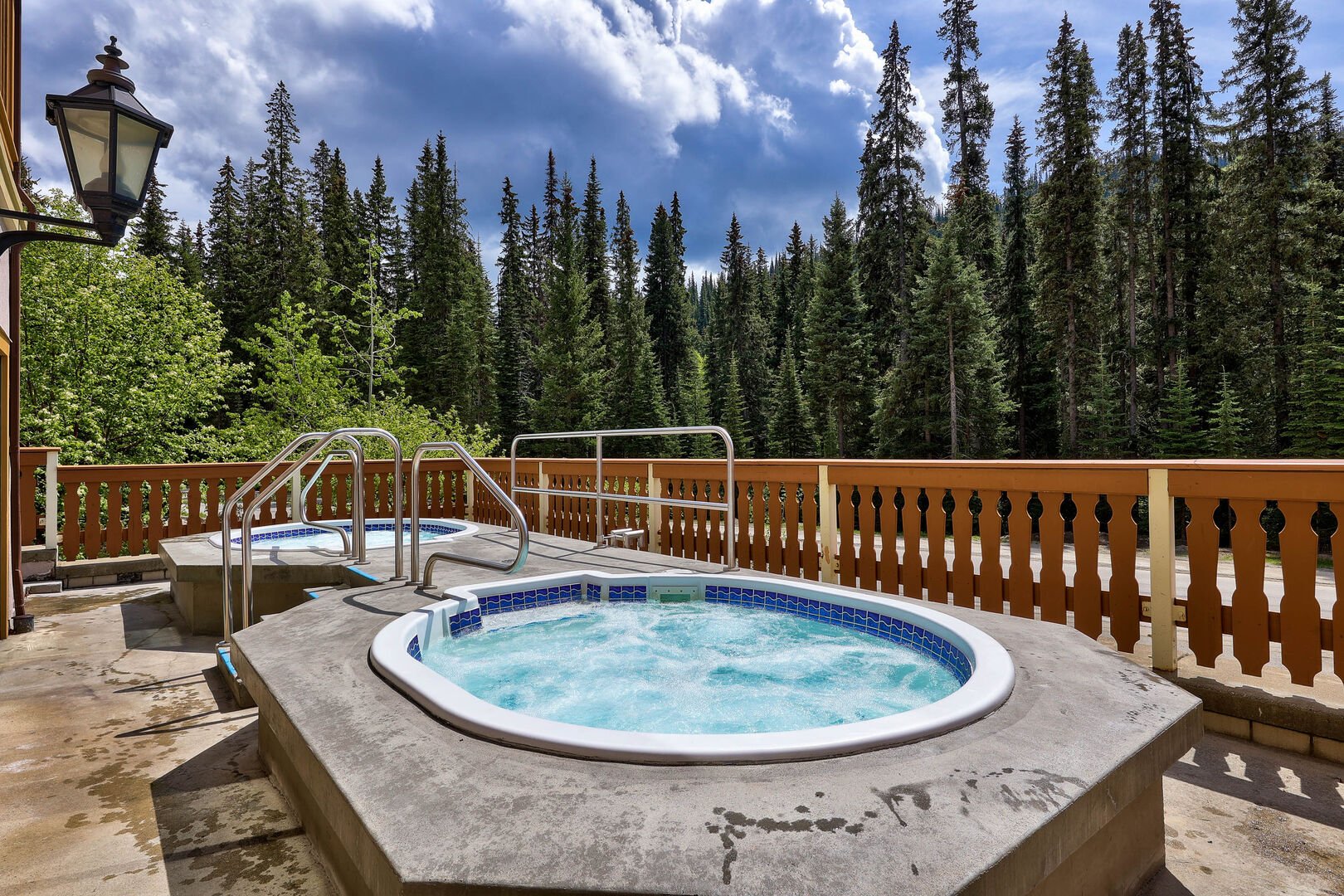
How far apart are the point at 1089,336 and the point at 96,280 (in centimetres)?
2560

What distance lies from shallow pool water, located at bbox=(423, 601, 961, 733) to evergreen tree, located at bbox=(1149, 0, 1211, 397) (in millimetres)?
24144

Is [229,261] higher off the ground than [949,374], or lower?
higher

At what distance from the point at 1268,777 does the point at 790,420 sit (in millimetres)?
27023

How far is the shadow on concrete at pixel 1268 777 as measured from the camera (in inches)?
81.0

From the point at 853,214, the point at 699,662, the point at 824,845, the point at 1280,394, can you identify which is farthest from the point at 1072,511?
the point at 853,214

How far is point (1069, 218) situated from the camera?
2064cm

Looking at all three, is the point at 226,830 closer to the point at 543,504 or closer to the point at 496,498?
the point at 496,498

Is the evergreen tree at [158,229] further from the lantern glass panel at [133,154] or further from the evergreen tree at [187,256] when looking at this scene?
the lantern glass panel at [133,154]

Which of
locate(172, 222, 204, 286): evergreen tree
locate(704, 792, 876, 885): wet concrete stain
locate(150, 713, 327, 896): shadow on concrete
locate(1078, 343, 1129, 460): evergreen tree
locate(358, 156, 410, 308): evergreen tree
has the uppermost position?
locate(358, 156, 410, 308): evergreen tree

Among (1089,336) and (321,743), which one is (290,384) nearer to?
(321,743)

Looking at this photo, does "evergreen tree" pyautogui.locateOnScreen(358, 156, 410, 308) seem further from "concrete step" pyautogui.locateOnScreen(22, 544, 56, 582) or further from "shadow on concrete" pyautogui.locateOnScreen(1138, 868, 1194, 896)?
"shadow on concrete" pyautogui.locateOnScreen(1138, 868, 1194, 896)

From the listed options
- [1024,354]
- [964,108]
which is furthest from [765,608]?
[964,108]

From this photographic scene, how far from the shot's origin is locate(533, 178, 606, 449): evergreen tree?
2706 centimetres

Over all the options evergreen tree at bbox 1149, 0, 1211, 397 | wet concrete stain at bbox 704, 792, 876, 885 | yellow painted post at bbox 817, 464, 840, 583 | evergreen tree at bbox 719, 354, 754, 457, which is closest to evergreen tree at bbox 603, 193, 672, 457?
evergreen tree at bbox 719, 354, 754, 457
